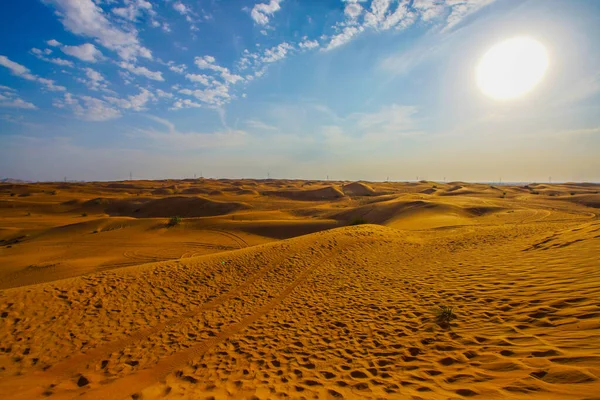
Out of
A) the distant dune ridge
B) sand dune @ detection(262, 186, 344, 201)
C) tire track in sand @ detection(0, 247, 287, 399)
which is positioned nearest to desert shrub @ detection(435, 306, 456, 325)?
the distant dune ridge

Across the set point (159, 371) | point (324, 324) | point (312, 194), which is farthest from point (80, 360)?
point (312, 194)

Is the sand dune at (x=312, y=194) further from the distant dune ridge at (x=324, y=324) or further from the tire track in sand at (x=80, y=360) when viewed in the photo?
the tire track in sand at (x=80, y=360)

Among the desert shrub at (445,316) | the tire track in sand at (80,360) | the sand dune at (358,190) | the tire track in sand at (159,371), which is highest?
the sand dune at (358,190)

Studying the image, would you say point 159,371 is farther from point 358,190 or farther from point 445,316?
point 358,190

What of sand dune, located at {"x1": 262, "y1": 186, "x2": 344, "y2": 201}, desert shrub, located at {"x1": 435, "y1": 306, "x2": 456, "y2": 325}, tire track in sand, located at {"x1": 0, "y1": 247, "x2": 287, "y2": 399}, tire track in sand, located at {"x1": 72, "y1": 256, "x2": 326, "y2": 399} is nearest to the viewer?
tire track in sand, located at {"x1": 72, "y1": 256, "x2": 326, "y2": 399}

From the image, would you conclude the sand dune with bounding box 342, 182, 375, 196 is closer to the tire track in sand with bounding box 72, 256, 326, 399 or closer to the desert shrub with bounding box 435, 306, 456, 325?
the desert shrub with bounding box 435, 306, 456, 325

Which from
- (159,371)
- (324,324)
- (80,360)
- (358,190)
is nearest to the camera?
(159,371)

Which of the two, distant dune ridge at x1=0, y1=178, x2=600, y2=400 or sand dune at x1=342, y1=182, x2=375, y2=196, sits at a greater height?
sand dune at x1=342, y1=182, x2=375, y2=196

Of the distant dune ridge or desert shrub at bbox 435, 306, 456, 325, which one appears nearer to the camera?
the distant dune ridge

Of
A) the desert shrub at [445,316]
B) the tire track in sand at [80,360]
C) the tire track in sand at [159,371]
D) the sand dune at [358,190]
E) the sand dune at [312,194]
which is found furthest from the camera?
the sand dune at [358,190]

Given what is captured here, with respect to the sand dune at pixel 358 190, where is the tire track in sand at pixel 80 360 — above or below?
below

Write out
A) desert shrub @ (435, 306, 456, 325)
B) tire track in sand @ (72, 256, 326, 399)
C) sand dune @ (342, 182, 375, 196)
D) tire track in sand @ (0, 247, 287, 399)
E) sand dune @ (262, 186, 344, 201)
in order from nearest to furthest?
tire track in sand @ (72, 256, 326, 399), tire track in sand @ (0, 247, 287, 399), desert shrub @ (435, 306, 456, 325), sand dune @ (262, 186, 344, 201), sand dune @ (342, 182, 375, 196)

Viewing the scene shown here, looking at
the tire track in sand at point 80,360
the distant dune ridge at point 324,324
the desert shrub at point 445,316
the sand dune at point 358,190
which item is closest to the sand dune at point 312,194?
the sand dune at point 358,190

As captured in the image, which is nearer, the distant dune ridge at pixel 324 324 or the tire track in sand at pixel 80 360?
the distant dune ridge at pixel 324 324
